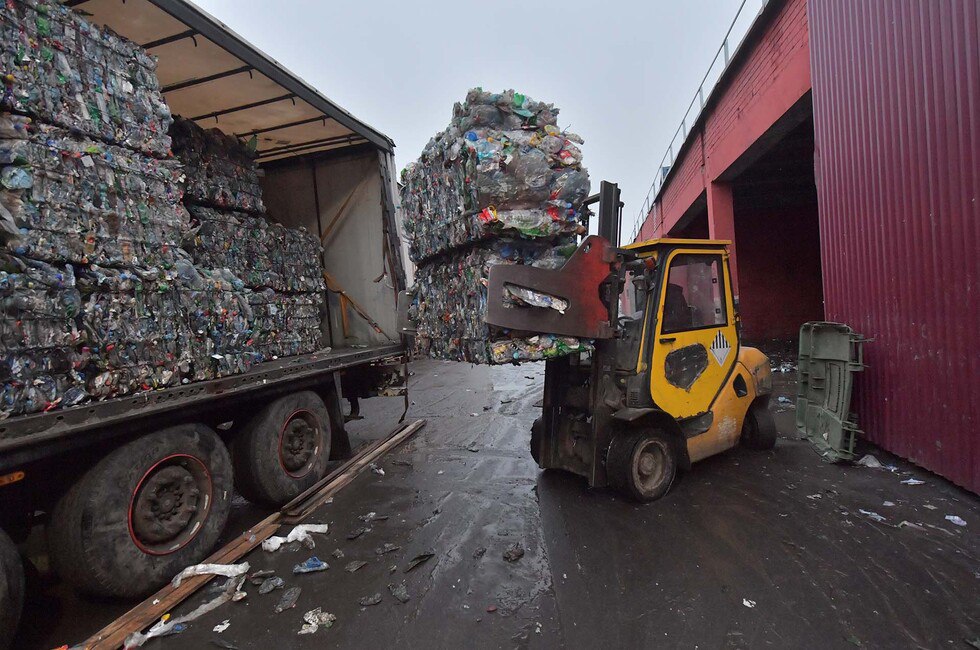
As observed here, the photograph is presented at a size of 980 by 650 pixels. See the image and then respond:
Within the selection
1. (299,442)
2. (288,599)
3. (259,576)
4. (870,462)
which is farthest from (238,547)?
(870,462)

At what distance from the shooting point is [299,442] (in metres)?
5.08

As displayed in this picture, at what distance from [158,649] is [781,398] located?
27.7 ft

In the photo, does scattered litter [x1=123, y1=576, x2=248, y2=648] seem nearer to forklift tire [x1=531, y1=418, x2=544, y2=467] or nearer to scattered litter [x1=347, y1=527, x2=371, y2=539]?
scattered litter [x1=347, y1=527, x2=371, y2=539]

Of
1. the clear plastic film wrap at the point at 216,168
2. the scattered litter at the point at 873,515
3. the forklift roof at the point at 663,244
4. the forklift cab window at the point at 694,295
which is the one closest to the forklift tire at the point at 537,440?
the forklift cab window at the point at 694,295

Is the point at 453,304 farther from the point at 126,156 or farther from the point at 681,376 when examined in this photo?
the point at 126,156

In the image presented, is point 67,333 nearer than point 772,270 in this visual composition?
Yes

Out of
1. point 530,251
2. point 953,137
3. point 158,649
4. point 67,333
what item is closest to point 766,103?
point 953,137

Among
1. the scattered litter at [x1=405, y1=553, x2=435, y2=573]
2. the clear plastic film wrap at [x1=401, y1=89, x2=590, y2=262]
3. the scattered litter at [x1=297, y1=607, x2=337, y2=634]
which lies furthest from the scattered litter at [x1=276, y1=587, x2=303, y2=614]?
the clear plastic film wrap at [x1=401, y1=89, x2=590, y2=262]

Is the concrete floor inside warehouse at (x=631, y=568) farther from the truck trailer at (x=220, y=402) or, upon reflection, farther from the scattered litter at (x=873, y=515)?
the truck trailer at (x=220, y=402)

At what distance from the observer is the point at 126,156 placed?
3.42m

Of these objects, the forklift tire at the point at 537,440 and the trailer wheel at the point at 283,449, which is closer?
the trailer wheel at the point at 283,449

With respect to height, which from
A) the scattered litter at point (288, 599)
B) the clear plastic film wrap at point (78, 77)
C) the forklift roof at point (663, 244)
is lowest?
the scattered litter at point (288, 599)

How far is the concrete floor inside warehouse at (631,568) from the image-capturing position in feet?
9.23

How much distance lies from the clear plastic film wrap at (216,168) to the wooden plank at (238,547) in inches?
129
